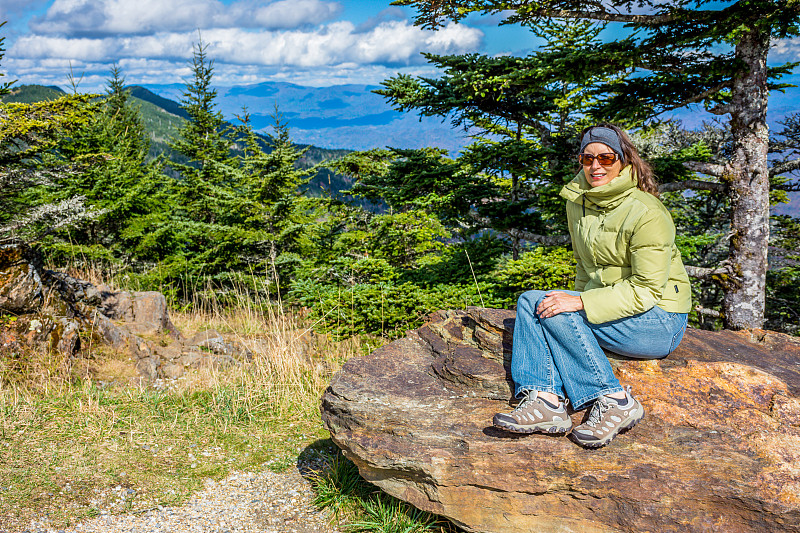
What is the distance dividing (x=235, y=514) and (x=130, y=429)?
5.26 ft

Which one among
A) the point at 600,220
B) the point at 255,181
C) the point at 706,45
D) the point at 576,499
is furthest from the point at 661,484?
the point at 255,181

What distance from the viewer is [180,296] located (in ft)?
45.9

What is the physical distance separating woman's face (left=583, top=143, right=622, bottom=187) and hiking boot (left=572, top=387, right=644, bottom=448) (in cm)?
132

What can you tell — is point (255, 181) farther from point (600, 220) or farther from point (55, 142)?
point (600, 220)

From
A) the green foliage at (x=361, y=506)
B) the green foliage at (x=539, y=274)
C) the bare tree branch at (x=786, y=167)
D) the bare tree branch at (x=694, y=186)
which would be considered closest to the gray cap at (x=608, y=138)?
the green foliage at (x=361, y=506)

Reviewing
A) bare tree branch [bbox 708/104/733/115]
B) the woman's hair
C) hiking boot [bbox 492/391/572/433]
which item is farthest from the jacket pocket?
bare tree branch [bbox 708/104/733/115]

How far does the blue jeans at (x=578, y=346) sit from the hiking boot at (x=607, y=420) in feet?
0.25

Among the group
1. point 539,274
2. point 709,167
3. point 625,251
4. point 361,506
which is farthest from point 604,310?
point 709,167

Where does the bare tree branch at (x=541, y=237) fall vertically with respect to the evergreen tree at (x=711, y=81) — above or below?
below

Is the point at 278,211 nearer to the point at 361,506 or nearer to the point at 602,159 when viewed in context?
the point at 361,506

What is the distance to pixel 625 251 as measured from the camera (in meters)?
2.94

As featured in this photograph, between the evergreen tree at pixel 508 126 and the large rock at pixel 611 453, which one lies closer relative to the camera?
the large rock at pixel 611 453

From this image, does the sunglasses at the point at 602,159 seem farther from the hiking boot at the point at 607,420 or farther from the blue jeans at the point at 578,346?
the hiking boot at the point at 607,420

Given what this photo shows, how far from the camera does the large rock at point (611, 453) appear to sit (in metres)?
2.55
